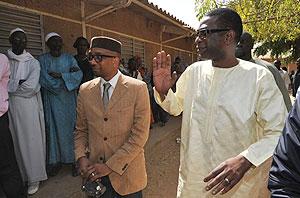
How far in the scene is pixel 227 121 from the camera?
187 centimetres

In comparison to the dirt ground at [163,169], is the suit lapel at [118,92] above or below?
above

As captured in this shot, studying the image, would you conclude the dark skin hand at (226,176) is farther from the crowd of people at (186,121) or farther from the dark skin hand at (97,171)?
the dark skin hand at (97,171)

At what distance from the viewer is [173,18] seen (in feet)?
30.7

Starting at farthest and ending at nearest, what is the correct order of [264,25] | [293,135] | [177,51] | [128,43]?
[177,51]
[128,43]
[264,25]
[293,135]

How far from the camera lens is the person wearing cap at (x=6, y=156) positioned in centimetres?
330

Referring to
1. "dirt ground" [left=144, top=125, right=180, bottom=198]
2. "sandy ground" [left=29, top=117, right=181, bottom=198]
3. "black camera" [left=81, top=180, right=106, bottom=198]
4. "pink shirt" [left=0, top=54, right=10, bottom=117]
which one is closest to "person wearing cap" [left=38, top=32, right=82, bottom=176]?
"sandy ground" [left=29, top=117, right=181, bottom=198]

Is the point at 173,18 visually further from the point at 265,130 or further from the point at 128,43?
the point at 265,130

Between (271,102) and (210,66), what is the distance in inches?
17.8

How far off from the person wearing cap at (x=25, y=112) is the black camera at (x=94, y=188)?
1.83 metres

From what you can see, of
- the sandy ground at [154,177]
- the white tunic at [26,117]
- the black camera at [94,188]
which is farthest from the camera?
the sandy ground at [154,177]

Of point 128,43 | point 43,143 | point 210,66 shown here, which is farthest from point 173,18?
point 210,66

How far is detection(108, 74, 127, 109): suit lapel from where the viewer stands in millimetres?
2457

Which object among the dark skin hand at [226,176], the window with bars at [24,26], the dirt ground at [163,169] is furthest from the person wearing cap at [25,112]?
the dark skin hand at [226,176]

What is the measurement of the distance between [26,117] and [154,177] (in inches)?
78.5
